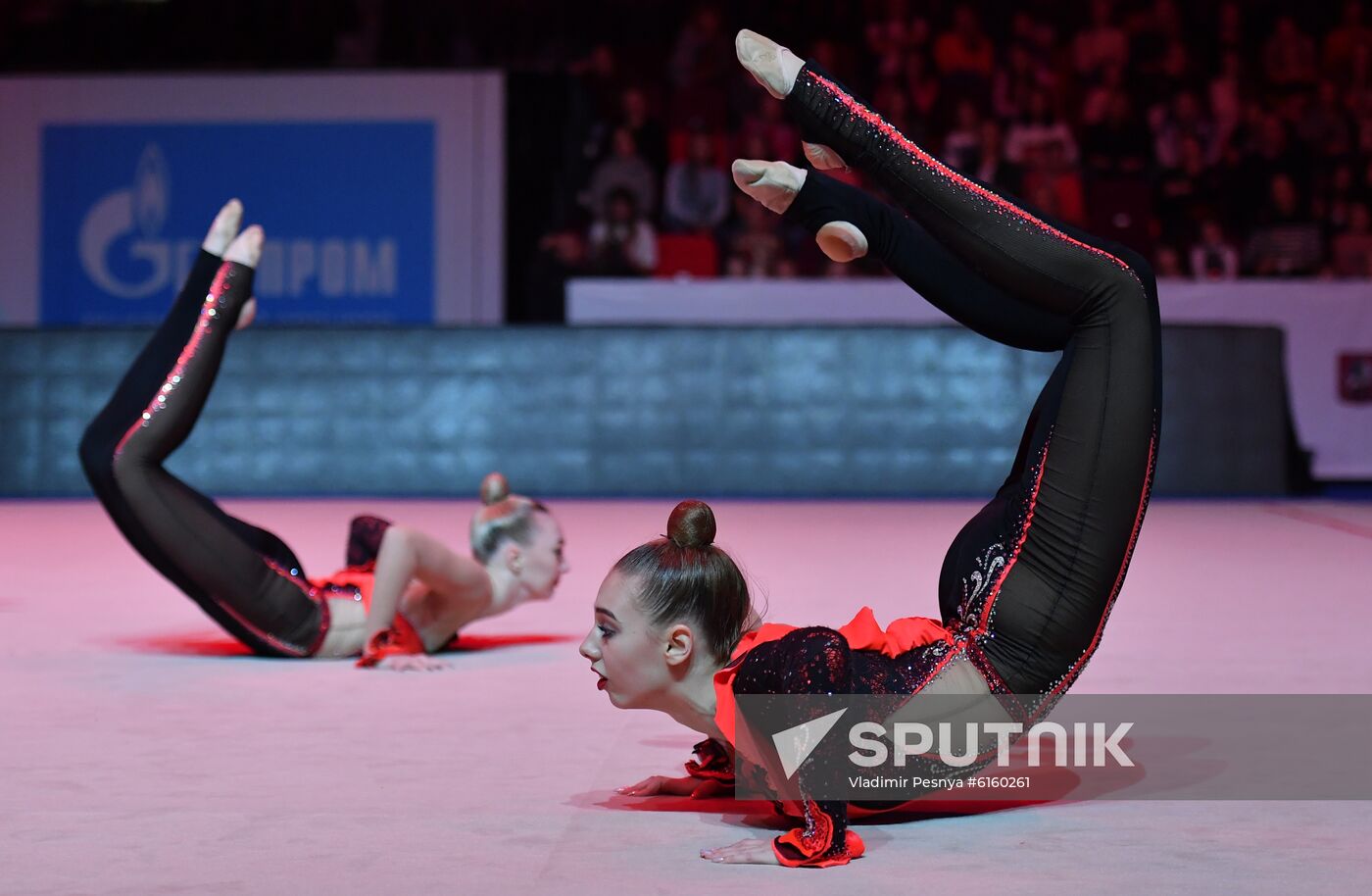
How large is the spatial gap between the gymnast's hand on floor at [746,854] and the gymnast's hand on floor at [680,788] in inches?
12.0

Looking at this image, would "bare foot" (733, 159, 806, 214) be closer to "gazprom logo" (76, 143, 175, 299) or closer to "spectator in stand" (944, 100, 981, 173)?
"spectator in stand" (944, 100, 981, 173)

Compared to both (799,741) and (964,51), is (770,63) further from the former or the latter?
(964,51)

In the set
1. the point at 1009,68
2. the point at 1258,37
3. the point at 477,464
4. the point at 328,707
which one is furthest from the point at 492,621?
the point at 1258,37

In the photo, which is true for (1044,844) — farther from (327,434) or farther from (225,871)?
(327,434)

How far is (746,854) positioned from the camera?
6.11 feet

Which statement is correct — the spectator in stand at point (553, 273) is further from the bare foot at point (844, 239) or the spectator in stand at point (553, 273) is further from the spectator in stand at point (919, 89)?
the bare foot at point (844, 239)

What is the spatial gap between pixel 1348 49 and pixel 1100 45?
1.46m

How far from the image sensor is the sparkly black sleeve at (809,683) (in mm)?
1853

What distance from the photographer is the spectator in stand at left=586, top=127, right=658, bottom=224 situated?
368 inches

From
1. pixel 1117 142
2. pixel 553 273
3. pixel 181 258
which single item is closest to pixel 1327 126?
pixel 1117 142

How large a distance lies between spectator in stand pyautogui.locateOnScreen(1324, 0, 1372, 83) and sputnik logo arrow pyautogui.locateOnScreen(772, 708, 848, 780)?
9.00m

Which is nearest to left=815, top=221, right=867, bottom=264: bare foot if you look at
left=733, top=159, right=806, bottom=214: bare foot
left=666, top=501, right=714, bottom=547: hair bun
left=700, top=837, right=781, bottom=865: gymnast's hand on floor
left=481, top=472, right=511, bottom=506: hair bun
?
left=733, top=159, right=806, bottom=214: bare foot

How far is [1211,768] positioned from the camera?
2.35m

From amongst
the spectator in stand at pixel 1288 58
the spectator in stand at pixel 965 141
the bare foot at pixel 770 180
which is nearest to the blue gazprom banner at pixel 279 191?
the spectator in stand at pixel 965 141
